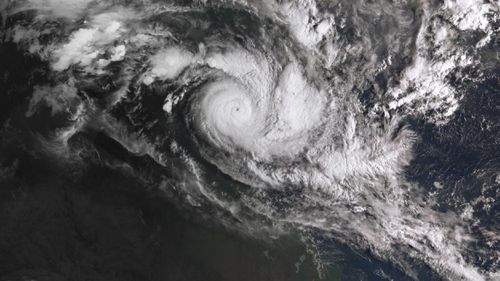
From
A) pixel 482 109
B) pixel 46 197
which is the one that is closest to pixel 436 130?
pixel 482 109

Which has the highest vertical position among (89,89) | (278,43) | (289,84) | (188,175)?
(278,43)

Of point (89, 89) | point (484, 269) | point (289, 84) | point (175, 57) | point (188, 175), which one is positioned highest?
point (289, 84)

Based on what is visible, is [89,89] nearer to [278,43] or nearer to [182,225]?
[182,225]

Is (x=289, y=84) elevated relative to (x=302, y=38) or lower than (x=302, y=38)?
lower

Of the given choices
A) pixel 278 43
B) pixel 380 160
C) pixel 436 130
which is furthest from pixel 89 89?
pixel 436 130

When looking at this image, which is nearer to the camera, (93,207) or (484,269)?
(93,207)

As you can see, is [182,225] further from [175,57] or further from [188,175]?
[175,57]
